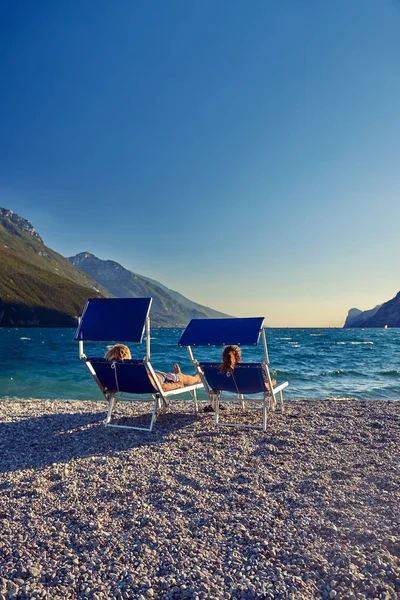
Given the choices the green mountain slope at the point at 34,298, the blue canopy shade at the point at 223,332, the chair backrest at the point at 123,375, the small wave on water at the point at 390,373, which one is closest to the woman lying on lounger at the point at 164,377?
the chair backrest at the point at 123,375

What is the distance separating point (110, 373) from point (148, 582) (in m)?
4.87

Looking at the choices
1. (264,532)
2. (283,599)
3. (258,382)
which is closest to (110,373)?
(258,382)

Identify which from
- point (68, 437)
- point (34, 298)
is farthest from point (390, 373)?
point (34, 298)

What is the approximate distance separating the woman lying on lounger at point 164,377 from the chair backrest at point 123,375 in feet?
0.66

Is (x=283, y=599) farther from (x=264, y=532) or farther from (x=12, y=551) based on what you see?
(x=12, y=551)

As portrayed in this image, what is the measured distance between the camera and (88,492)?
14.8 ft

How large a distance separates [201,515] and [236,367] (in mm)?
3775

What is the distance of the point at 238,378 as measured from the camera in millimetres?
7684

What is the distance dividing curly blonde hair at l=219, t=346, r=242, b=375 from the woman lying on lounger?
3.66 ft

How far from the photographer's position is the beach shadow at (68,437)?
230 inches

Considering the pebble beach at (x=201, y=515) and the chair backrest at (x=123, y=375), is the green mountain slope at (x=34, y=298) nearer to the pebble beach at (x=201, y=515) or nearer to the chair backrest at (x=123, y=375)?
the chair backrest at (x=123, y=375)

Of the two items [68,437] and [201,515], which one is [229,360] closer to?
[68,437]

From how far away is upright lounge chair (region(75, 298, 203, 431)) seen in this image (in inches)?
281

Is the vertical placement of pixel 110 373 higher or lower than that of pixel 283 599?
higher
